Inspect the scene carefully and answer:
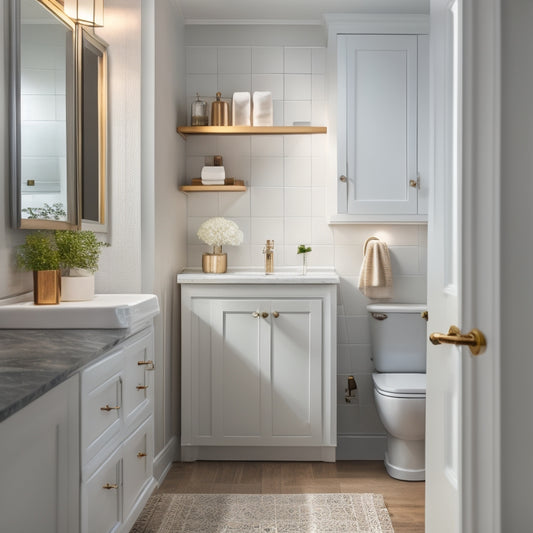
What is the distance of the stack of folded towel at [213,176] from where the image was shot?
335cm

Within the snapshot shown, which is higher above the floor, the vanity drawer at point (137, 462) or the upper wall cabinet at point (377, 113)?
the upper wall cabinet at point (377, 113)

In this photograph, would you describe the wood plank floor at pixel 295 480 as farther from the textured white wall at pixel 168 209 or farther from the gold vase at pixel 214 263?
the gold vase at pixel 214 263

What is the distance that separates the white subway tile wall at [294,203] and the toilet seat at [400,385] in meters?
0.30

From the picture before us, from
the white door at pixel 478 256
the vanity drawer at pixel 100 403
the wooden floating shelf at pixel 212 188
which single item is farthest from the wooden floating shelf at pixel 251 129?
the white door at pixel 478 256

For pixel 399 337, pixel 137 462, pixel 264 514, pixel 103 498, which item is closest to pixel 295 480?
pixel 264 514

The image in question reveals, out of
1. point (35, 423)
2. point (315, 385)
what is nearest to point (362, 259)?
point (315, 385)

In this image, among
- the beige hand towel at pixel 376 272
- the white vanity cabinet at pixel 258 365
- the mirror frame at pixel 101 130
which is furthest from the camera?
the beige hand towel at pixel 376 272

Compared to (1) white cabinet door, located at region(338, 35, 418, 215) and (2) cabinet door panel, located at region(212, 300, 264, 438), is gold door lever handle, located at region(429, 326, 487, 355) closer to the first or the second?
(2) cabinet door panel, located at region(212, 300, 264, 438)

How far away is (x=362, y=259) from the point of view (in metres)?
3.49

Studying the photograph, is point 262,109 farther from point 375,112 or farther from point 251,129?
point 375,112

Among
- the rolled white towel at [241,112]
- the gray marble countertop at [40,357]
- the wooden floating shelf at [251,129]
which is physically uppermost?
the rolled white towel at [241,112]
